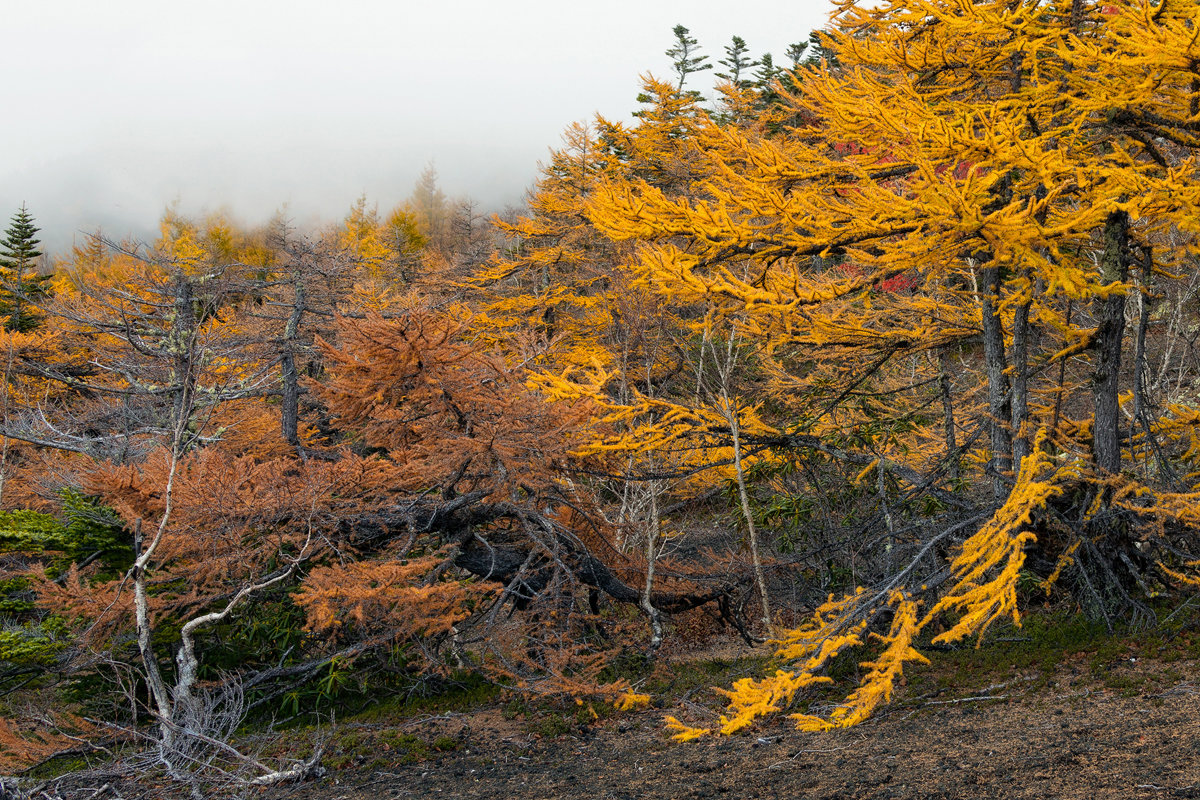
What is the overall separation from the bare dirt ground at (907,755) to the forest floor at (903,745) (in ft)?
0.05

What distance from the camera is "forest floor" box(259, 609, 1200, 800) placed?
396cm

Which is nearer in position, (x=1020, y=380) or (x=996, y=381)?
(x=1020, y=380)

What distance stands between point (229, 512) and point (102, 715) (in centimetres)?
347

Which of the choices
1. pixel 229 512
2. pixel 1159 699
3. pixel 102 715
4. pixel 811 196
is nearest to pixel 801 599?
pixel 1159 699

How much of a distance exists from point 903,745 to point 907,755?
227mm

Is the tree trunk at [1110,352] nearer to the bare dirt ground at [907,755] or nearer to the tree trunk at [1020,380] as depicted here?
the tree trunk at [1020,380]

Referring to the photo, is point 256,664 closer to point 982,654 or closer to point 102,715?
point 102,715

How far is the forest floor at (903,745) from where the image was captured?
156 inches

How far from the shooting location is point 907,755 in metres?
4.54

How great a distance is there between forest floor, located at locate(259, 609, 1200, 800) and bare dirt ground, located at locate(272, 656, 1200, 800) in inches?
0.6

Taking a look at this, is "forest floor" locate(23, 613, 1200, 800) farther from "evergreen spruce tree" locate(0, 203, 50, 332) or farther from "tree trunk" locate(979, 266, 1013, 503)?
"evergreen spruce tree" locate(0, 203, 50, 332)

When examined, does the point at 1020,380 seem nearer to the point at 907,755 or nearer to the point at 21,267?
the point at 907,755

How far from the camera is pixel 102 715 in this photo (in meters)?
8.20

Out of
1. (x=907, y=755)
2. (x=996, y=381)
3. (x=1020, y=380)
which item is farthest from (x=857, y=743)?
(x=996, y=381)
